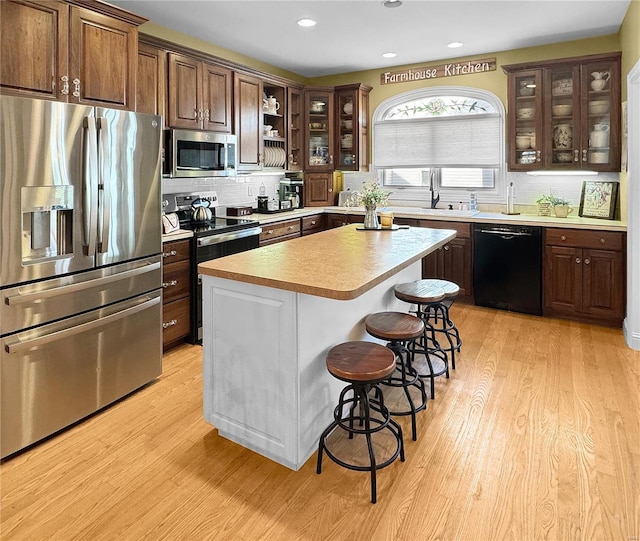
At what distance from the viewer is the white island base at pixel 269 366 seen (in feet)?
7.02

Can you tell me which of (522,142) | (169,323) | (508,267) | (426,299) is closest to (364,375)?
(426,299)

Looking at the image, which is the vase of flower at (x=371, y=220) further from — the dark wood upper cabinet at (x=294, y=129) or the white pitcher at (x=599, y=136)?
the white pitcher at (x=599, y=136)

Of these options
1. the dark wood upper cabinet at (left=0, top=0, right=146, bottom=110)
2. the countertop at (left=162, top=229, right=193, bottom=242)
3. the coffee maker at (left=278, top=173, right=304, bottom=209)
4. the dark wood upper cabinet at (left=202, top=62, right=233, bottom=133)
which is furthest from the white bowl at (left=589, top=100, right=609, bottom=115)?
the dark wood upper cabinet at (left=0, top=0, right=146, bottom=110)

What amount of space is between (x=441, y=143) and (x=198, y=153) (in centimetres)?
303

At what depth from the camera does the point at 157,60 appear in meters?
3.79

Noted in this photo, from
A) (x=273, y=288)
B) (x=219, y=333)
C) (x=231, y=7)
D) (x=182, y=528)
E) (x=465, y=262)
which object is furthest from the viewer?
(x=465, y=262)

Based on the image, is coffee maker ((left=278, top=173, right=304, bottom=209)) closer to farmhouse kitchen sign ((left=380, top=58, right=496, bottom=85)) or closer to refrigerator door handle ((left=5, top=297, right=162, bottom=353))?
farmhouse kitchen sign ((left=380, top=58, right=496, bottom=85))

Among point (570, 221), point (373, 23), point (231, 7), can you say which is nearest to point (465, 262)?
point (570, 221)

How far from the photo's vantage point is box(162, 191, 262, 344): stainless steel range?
12.5 feet

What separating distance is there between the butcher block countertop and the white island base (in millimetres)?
81

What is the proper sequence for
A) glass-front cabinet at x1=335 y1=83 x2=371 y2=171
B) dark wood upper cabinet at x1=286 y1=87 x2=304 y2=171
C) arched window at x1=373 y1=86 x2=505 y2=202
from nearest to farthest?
arched window at x1=373 y1=86 x2=505 y2=202 < dark wood upper cabinet at x1=286 y1=87 x2=304 y2=171 < glass-front cabinet at x1=335 y1=83 x2=371 y2=171

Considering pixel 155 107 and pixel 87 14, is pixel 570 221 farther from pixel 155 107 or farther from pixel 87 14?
pixel 87 14

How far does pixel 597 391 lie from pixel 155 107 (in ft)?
12.7

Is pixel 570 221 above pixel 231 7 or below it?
below
